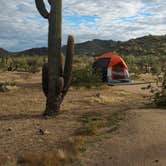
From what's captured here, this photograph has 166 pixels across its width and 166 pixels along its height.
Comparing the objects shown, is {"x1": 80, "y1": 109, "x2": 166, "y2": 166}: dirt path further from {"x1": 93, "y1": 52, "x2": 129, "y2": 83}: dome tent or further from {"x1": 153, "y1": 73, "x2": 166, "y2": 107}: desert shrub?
{"x1": 93, "y1": 52, "x2": 129, "y2": 83}: dome tent

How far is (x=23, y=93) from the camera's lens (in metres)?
22.2

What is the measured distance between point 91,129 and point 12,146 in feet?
6.95

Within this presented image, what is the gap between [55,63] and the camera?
15094 millimetres

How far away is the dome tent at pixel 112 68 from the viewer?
29234mm

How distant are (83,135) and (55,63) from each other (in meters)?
3.40

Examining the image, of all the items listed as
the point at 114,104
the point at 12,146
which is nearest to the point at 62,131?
the point at 12,146

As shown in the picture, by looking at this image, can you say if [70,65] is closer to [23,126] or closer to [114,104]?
[23,126]

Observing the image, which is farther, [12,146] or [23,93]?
[23,93]

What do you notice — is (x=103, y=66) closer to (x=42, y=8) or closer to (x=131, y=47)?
(x=42, y=8)

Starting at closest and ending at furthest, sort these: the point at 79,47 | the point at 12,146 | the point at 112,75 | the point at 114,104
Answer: the point at 12,146 → the point at 114,104 → the point at 112,75 → the point at 79,47

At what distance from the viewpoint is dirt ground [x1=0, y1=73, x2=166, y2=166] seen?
33.1ft

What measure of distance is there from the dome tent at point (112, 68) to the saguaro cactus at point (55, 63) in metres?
13.1

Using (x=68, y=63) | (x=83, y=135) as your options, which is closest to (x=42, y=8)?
(x=68, y=63)

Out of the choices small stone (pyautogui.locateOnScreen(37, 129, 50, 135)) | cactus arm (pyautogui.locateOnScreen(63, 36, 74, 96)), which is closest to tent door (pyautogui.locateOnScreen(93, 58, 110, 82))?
cactus arm (pyautogui.locateOnScreen(63, 36, 74, 96))
